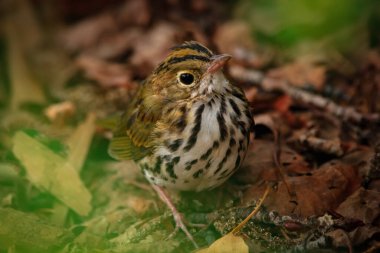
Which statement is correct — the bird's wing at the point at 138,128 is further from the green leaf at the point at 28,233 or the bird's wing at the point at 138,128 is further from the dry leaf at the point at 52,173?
the green leaf at the point at 28,233

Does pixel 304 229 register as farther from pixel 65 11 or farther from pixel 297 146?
pixel 65 11

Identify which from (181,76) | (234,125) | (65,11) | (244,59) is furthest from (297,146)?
(65,11)

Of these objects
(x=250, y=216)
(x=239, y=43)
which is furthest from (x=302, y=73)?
(x=250, y=216)

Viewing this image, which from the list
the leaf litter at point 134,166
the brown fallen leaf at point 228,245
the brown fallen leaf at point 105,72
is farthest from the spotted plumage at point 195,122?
the brown fallen leaf at point 105,72

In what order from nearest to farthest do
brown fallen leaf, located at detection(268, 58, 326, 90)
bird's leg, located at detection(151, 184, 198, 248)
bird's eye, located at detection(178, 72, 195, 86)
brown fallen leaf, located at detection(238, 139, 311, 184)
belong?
1. bird's eye, located at detection(178, 72, 195, 86)
2. bird's leg, located at detection(151, 184, 198, 248)
3. brown fallen leaf, located at detection(238, 139, 311, 184)
4. brown fallen leaf, located at detection(268, 58, 326, 90)

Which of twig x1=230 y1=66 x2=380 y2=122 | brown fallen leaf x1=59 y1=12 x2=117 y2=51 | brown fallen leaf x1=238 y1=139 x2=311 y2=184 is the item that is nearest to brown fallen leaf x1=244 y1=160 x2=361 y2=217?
brown fallen leaf x1=238 y1=139 x2=311 y2=184

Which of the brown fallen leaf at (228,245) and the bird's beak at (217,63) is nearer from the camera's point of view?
Answer: the brown fallen leaf at (228,245)

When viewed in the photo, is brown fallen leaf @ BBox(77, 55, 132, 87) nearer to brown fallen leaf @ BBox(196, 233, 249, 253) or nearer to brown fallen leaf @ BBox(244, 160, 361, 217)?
brown fallen leaf @ BBox(244, 160, 361, 217)
